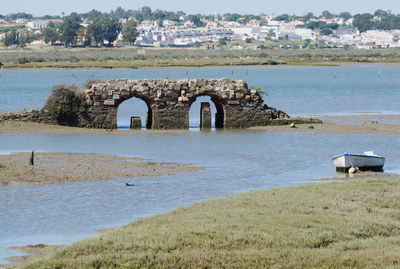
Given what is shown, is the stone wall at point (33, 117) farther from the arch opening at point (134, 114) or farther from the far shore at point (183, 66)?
the far shore at point (183, 66)

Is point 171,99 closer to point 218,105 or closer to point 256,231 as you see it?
point 218,105

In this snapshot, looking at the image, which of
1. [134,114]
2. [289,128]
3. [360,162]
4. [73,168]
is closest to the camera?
[73,168]

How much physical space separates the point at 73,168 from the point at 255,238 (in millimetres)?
11037

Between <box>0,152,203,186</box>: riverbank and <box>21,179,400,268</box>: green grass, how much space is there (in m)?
5.85

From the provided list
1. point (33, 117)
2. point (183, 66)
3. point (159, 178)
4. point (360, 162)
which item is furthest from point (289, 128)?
point (183, 66)

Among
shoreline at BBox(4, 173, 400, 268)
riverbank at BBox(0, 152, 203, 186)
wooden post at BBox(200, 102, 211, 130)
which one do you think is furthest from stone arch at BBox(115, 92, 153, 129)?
shoreline at BBox(4, 173, 400, 268)

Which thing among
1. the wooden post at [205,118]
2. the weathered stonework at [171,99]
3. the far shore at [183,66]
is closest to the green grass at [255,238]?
the weathered stonework at [171,99]

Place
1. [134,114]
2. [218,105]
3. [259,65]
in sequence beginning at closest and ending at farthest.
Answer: [218,105], [134,114], [259,65]

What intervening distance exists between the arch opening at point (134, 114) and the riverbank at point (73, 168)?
9.89 meters

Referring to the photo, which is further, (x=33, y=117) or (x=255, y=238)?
(x=33, y=117)

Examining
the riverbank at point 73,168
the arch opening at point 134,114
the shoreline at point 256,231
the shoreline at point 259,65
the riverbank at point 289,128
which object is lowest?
the shoreline at point 259,65

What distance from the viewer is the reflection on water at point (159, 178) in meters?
17.0

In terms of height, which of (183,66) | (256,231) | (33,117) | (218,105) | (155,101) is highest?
(155,101)

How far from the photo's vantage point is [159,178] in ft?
75.5
